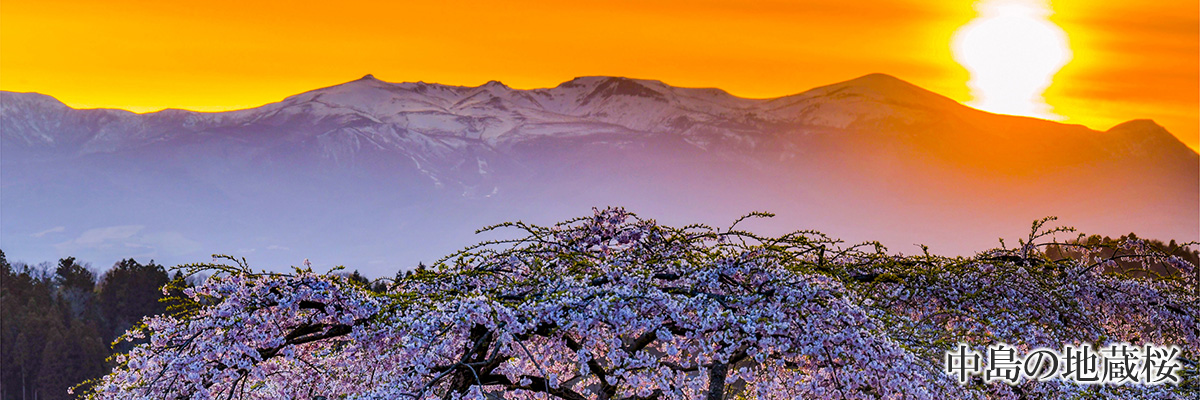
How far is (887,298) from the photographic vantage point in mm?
13562

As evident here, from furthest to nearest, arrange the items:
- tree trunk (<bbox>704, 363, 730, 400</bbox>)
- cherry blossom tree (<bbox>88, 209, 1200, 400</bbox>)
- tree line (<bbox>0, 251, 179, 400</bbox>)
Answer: tree line (<bbox>0, 251, 179, 400</bbox>)
tree trunk (<bbox>704, 363, 730, 400</bbox>)
cherry blossom tree (<bbox>88, 209, 1200, 400</bbox>)

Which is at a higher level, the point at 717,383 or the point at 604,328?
the point at 604,328

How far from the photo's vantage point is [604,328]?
387 inches

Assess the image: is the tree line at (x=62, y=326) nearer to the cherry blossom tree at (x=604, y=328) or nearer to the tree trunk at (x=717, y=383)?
the cherry blossom tree at (x=604, y=328)

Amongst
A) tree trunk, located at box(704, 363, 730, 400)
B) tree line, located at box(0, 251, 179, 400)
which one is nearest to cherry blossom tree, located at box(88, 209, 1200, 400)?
tree trunk, located at box(704, 363, 730, 400)

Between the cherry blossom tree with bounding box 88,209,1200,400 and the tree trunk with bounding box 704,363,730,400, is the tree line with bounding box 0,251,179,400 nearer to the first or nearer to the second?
the cherry blossom tree with bounding box 88,209,1200,400

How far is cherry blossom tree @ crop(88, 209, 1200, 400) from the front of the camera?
9.48 metres

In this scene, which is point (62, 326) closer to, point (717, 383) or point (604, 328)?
point (717, 383)

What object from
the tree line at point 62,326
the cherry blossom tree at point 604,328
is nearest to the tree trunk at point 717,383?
the cherry blossom tree at point 604,328

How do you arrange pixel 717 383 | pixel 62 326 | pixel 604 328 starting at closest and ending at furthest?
pixel 604 328, pixel 717 383, pixel 62 326

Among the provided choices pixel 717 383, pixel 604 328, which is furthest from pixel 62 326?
pixel 604 328

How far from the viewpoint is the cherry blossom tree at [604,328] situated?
9477mm

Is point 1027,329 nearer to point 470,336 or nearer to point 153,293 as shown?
point 470,336

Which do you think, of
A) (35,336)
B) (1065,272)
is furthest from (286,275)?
(35,336)
